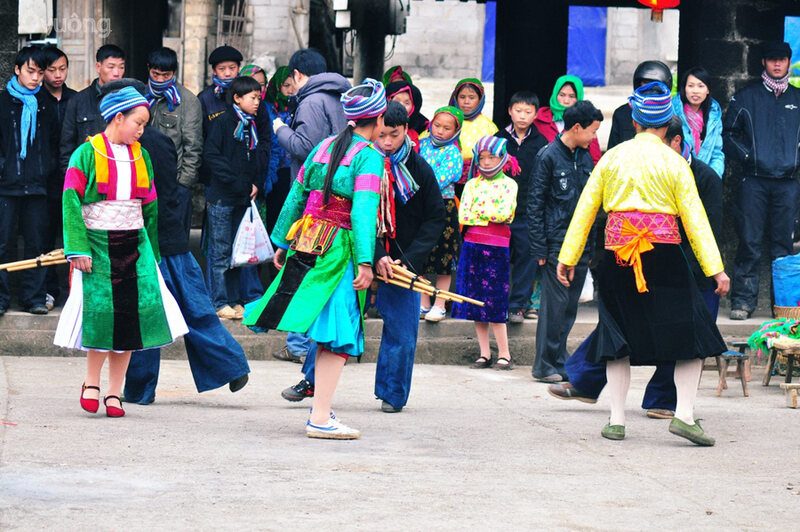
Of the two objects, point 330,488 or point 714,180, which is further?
point 714,180

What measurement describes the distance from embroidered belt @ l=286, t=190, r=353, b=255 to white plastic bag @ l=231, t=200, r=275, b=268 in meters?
3.06

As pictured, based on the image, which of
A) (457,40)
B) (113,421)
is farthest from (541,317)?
(457,40)

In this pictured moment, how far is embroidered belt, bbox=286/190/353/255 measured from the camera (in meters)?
7.16

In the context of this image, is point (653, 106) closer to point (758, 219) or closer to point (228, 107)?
point (228, 107)

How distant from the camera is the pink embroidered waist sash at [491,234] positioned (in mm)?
10117

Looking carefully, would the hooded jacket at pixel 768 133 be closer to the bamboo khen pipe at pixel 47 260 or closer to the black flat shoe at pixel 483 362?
the black flat shoe at pixel 483 362

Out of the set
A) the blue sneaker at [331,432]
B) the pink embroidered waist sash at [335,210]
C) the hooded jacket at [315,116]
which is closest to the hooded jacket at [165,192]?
the pink embroidered waist sash at [335,210]

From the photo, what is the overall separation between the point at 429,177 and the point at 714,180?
179 centimetres

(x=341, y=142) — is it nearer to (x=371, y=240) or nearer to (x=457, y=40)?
(x=371, y=240)

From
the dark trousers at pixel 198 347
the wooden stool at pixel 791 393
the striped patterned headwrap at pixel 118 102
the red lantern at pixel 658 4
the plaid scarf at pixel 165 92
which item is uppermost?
the red lantern at pixel 658 4

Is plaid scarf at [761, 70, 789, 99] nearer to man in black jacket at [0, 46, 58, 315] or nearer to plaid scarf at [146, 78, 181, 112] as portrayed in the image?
plaid scarf at [146, 78, 181, 112]

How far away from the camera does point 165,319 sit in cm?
761

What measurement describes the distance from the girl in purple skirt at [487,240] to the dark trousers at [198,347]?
2.53 meters

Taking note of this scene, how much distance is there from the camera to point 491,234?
10.1 metres
